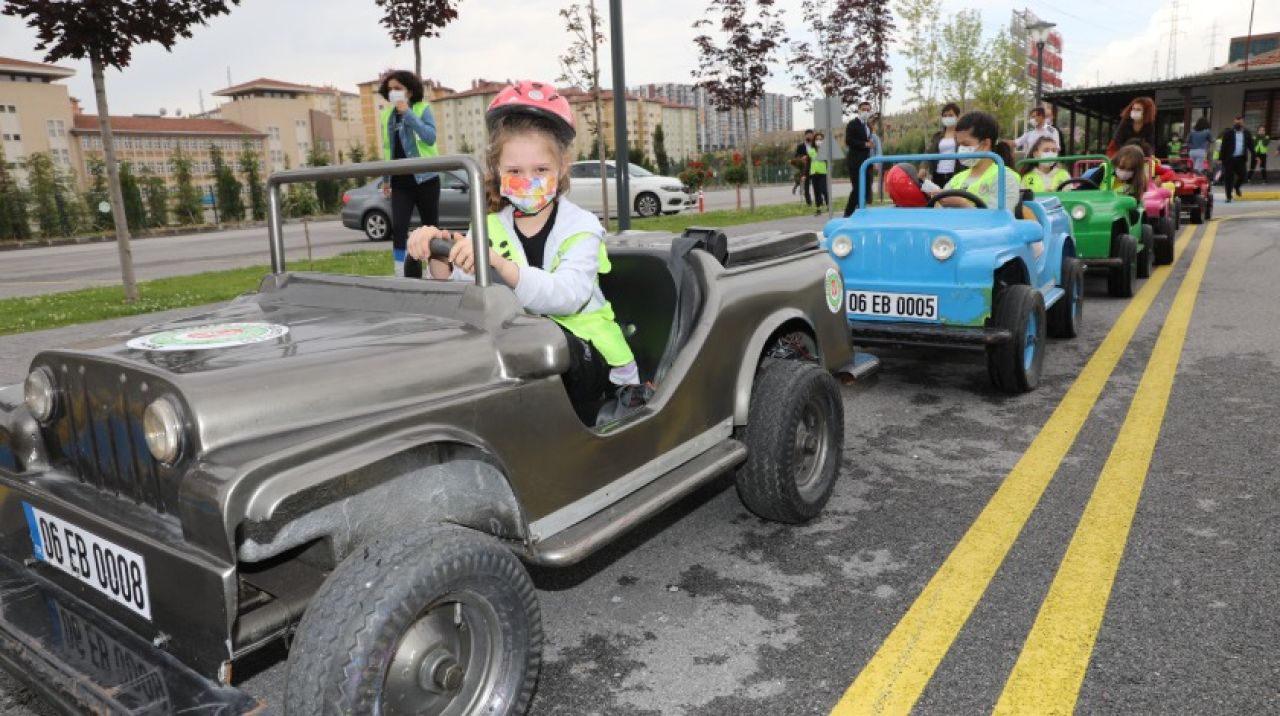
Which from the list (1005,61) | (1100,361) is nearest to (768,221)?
(1100,361)

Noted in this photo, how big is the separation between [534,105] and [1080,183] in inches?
337

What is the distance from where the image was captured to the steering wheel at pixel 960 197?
608cm

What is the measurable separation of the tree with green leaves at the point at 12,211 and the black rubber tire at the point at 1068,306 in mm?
30834

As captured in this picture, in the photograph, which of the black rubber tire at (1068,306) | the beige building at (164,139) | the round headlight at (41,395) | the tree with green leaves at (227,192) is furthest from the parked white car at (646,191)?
the beige building at (164,139)

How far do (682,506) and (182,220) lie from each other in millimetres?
33775

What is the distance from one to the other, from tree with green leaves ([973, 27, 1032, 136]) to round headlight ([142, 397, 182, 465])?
113 feet

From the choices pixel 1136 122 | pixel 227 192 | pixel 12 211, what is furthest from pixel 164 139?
pixel 1136 122

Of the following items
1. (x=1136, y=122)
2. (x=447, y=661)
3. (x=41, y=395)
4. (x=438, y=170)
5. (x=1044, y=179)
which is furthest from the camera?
(x=1136, y=122)

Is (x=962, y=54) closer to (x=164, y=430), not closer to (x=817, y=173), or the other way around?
(x=817, y=173)

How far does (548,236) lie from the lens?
Answer: 2.96 meters

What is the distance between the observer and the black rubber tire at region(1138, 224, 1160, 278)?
9.82 meters

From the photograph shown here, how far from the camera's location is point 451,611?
2.06 m

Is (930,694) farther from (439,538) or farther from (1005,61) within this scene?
(1005,61)

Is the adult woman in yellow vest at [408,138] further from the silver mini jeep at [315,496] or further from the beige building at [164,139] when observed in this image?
the beige building at [164,139]
